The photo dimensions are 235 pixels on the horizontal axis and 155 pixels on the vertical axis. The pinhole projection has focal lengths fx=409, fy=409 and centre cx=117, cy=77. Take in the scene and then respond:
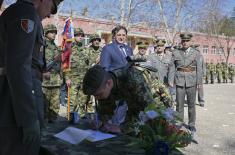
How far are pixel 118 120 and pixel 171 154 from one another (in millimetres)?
828

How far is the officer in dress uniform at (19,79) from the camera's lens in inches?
85.0

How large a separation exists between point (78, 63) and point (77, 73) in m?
0.26

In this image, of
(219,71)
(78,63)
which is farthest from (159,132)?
(219,71)

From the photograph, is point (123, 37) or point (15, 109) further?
point (123, 37)

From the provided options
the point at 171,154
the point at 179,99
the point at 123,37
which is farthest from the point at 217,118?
the point at 171,154

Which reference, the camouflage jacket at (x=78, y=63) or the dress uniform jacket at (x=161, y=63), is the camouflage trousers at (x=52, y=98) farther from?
the dress uniform jacket at (x=161, y=63)

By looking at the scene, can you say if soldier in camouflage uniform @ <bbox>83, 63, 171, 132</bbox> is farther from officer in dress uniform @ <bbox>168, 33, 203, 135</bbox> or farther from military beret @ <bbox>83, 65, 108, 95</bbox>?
officer in dress uniform @ <bbox>168, 33, 203, 135</bbox>

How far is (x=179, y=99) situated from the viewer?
7.03m

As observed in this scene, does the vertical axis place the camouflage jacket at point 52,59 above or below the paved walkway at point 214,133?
above

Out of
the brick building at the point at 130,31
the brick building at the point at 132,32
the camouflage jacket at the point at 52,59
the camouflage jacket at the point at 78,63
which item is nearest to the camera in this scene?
the camouflage jacket at the point at 52,59

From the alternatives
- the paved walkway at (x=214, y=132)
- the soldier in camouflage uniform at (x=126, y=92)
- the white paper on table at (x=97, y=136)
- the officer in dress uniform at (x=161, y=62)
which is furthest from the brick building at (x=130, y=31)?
the white paper on table at (x=97, y=136)

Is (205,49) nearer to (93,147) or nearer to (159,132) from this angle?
A: (93,147)

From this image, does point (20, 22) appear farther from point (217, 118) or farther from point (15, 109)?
point (217, 118)

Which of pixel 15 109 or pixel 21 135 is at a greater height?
pixel 15 109
